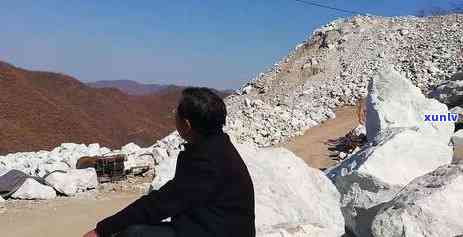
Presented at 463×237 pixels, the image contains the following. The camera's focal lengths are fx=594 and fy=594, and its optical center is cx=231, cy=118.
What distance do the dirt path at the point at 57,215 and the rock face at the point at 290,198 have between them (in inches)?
125

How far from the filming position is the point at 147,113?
4069cm

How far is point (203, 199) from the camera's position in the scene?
8.57 ft

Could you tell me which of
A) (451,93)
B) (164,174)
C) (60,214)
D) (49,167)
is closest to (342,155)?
(451,93)

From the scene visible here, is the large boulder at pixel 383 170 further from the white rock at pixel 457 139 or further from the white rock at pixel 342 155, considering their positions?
the white rock at pixel 342 155

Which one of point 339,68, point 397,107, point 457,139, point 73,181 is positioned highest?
point 339,68

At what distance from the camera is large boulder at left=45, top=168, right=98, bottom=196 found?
10.2 meters

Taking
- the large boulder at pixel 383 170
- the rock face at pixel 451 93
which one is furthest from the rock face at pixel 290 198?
the rock face at pixel 451 93

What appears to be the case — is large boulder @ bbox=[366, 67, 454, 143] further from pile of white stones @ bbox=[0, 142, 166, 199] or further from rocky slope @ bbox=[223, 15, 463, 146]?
rocky slope @ bbox=[223, 15, 463, 146]

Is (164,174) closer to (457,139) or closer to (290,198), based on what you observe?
(290,198)

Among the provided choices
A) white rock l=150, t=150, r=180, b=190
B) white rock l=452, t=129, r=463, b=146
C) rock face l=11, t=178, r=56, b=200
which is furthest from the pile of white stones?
white rock l=452, t=129, r=463, b=146

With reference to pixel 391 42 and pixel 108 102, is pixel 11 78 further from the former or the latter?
pixel 391 42

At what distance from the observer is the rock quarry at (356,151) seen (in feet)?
13.9

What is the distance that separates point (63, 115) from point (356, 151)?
24475 millimetres

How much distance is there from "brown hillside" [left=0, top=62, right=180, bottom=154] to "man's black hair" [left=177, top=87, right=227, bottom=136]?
23.2 m
